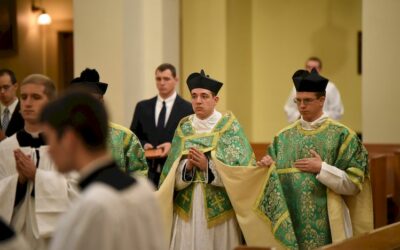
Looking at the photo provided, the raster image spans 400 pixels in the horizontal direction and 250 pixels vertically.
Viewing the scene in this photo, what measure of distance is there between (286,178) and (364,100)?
446 cm

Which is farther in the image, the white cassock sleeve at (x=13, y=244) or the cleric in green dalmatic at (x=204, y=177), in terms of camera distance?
the cleric in green dalmatic at (x=204, y=177)

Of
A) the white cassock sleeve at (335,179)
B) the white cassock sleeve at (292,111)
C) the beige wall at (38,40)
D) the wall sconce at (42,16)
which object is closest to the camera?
the white cassock sleeve at (335,179)

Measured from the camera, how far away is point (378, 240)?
5203 millimetres

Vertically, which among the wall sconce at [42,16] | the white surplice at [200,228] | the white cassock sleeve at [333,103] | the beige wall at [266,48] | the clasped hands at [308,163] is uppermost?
the wall sconce at [42,16]

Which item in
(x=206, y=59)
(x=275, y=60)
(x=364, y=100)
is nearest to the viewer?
(x=364, y=100)

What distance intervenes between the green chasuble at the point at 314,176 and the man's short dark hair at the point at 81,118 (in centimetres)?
332

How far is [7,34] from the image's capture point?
42.7 feet

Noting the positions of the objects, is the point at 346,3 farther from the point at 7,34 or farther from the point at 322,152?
the point at 322,152

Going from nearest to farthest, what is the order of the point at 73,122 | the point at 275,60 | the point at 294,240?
the point at 73,122 → the point at 294,240 → the point at 275,60

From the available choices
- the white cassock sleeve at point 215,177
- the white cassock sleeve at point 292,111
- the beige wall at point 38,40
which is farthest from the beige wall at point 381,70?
the beige wall at point 38,40

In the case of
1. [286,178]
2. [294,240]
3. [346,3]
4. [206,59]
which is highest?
[346,3]

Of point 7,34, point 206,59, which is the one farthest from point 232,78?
point 7,34

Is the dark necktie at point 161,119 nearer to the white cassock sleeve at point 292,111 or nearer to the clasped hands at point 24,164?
the white cassock sleeve at point 292,111

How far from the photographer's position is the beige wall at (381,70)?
10062 mm
